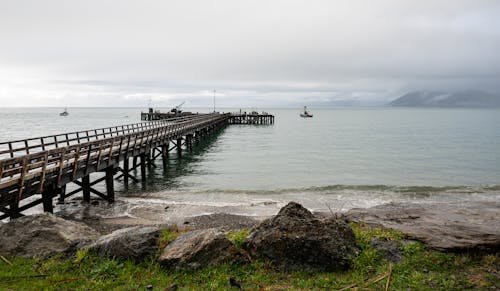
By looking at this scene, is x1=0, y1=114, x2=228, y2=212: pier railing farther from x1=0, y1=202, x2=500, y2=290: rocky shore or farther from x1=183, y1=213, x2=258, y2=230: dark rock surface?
x1=183, y1=213, x2=258, y2=230: dark rock surface

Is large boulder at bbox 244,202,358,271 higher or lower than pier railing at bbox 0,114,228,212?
lower

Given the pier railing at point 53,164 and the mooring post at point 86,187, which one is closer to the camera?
the pier railing at point 53,164

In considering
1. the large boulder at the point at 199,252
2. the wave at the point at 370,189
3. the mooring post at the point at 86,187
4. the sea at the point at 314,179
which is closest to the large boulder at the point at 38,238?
the large boulder at the point at 199,252

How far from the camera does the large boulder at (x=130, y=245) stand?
319 inches

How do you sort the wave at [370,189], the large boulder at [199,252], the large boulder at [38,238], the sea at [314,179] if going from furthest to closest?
the wave at [370,189] → the sea at [314,179] → the large boulder at [38,238] → the large boulder at [199,252]

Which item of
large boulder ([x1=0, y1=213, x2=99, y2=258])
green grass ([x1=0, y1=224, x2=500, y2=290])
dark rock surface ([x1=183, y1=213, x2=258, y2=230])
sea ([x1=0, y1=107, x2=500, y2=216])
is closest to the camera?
green grass ([x1=0, y1=224, x2=500, y2=290])

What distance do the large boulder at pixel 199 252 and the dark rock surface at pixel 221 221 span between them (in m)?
6.55

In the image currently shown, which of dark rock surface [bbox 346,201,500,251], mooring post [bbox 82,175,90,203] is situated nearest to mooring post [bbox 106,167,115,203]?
mooring post [bbox 82,175,90,203]

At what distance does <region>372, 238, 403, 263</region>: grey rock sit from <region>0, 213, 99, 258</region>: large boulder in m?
7.05

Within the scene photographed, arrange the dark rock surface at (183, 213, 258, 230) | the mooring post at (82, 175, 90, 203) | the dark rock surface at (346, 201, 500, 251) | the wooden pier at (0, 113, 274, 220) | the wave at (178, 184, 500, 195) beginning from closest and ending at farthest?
the dark rock surface at (346, 201, 500, 251) → the wooden pier at (0, 113, 274, 220) → the dark rock surface at (183, 213, 258, 230) → the mooring post at (82, 175, 90, 203) → the wave at (178, 184, 500, 195)

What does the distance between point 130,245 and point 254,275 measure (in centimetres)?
288

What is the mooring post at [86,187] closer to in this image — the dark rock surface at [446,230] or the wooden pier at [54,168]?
the wooden pier at [54,168]

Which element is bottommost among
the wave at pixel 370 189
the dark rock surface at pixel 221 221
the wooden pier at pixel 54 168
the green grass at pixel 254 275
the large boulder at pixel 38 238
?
the wave at pixel 370 189

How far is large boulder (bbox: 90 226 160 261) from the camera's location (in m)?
8.09
